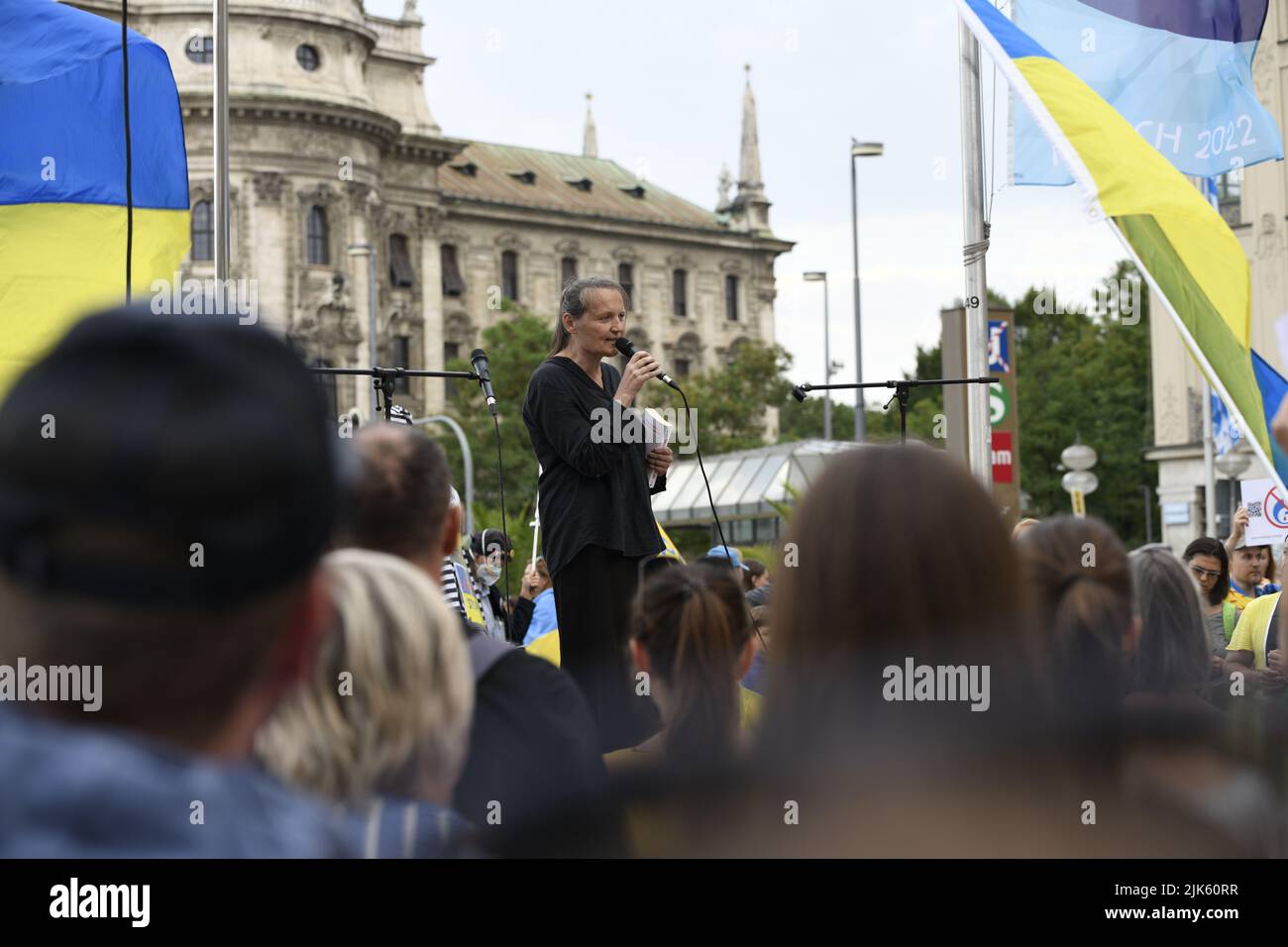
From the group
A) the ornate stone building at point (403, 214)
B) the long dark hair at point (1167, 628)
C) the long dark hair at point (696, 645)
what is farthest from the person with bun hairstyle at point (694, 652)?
the ornate stone building at point (403, 214)

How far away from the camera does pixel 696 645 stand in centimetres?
427

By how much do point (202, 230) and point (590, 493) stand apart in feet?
209

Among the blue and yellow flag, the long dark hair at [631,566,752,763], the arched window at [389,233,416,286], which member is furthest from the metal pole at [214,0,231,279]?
the arched window at [389,233,416,286]

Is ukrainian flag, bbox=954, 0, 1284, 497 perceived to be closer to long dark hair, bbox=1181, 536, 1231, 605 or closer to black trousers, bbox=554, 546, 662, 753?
long dark hair, bbox=1181, 536, 1231, 605

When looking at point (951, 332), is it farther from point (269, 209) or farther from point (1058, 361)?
point (1058, 361)

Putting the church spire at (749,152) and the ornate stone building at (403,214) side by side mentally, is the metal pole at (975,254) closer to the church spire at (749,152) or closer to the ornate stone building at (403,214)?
the ornate stone building at (403,214)

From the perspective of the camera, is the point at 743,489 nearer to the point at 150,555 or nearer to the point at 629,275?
the point at 150,555

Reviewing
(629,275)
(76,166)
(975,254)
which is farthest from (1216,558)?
(629,275)

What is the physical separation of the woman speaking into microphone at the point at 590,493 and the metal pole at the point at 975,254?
16.1 ft

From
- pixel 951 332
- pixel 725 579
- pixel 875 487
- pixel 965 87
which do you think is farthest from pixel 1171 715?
pixel 951 332

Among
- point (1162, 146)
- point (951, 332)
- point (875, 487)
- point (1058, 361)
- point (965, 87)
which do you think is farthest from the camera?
point (1058, 361)

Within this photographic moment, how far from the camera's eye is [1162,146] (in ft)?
36.8
